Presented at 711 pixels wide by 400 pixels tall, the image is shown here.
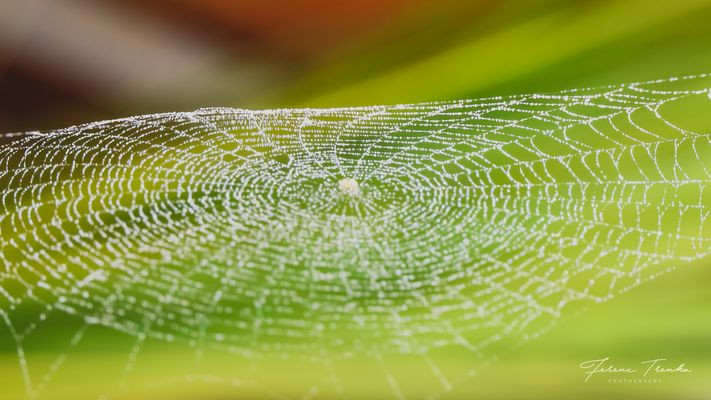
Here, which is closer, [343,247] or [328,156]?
[343,247]

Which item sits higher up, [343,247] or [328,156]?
[328,156]

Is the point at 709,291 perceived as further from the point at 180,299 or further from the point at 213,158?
the point at 213,158

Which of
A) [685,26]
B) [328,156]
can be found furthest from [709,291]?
[328,156]

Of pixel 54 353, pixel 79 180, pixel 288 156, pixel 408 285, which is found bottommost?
pixel 54 353

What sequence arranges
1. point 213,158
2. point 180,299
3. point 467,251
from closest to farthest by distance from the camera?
1. point 180,299
2. point 467,251
3. point 213,158

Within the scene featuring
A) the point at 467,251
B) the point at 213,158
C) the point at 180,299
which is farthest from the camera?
the point at 213,158

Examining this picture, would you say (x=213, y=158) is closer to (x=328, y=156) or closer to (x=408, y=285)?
(x=328, y=156)
